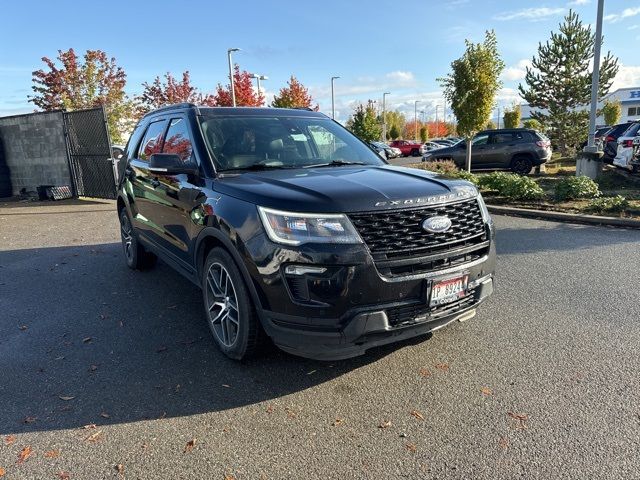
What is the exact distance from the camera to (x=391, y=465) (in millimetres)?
2320

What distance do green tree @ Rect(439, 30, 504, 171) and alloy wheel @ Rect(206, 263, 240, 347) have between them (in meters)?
13.4

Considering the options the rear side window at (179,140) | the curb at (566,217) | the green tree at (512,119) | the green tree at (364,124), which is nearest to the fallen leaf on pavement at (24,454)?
the rear side window at (179,140)

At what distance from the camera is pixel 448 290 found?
2900mm

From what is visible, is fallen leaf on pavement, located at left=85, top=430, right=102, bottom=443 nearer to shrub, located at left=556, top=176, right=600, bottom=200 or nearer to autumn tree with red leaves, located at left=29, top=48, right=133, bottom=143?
shrub, located at left=556, top=176, right=600, bottom=200

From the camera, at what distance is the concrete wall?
13258mm

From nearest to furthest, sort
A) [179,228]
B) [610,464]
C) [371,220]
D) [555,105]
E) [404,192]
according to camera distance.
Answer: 1. [610,464]
2. [371,220]
3. [404,192]
4. [179,228]
5. [555,105]

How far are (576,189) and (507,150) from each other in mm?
7882

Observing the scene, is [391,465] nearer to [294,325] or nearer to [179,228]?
[294,325]

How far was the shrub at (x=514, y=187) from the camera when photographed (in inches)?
386

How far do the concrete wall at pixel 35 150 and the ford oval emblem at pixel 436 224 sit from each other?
13.3m

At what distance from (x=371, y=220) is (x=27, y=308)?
13.3ft

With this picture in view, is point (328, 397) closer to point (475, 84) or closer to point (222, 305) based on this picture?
point (222, 305)

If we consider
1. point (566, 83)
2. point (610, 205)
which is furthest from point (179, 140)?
point (566, 83)

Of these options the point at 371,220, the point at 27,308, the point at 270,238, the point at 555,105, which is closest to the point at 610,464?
the point at 371,220
